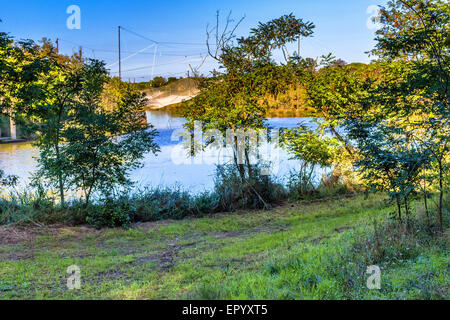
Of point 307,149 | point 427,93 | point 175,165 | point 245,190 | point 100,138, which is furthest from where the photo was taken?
point 175,165

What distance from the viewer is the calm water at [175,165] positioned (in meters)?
10.2

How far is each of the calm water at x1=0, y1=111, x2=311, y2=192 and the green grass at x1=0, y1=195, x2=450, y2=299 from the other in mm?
2573

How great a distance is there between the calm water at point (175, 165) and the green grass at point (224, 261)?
2.57 m

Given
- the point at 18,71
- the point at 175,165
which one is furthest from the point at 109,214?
the point at 175,165

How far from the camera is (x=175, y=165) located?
1468 centimetres

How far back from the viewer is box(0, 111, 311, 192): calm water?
10.2m

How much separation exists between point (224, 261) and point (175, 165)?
33.4ft

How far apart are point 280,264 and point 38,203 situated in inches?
227

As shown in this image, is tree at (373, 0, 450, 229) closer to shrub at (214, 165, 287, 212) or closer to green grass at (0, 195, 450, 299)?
green grass at (0, 195, 450, 299)

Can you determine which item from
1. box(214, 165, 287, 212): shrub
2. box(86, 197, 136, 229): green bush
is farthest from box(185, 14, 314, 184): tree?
box(86, 197, 136, 229): green bush

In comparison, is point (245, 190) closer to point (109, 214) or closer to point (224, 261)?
point (109, 214)
